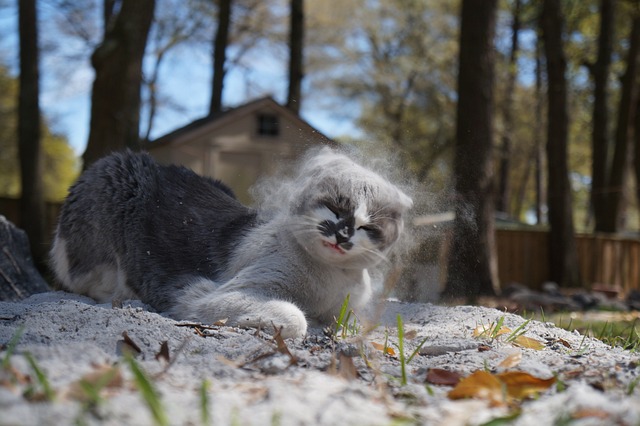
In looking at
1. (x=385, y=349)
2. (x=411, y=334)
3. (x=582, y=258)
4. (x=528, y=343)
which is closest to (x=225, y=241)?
(x=411, y=334)

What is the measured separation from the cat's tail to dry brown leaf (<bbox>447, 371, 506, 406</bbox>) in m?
0.97

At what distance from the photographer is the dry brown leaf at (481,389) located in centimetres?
200

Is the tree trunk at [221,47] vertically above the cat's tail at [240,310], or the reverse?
the tree trunk at [221,47]

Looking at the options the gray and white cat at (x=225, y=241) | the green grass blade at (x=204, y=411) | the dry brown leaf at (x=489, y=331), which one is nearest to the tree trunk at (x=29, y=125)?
the gray and white cat at (x=225, y=241)

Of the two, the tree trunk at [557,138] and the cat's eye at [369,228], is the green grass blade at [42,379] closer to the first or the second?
the cat's eye at [369,228]

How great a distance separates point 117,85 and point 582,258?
11.8 m

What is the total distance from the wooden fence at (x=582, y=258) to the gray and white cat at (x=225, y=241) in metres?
11.1

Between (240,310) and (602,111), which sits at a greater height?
(602,111)

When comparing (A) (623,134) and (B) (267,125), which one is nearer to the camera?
(B) (267,125)

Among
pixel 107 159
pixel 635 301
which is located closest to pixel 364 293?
pixel 107 159

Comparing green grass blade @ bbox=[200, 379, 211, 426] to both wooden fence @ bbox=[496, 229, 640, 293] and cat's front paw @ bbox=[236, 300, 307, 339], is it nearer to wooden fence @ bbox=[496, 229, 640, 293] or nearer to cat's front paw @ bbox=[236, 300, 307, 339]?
cat's front paw @ bbox=[236, 300, 307, 339]

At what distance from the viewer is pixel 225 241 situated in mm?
3893

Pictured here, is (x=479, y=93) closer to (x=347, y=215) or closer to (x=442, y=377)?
(x=347, y=215)

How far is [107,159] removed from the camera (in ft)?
14.7
